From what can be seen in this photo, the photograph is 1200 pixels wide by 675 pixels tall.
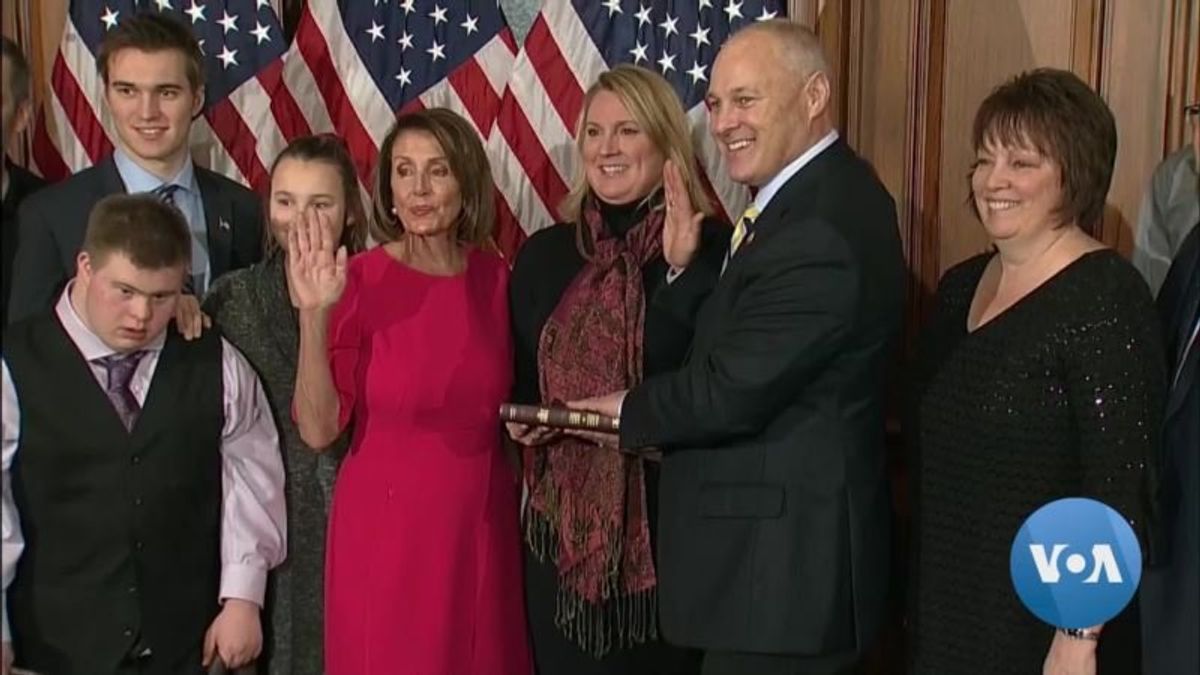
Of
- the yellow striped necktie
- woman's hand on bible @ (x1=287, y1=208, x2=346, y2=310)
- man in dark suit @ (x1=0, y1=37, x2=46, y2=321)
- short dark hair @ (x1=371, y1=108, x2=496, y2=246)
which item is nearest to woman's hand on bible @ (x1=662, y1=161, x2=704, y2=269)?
the yellow striped necktie

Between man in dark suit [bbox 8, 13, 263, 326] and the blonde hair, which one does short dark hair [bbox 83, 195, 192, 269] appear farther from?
the blonde hair

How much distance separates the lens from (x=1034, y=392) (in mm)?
2027

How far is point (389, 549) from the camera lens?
97.6 inches

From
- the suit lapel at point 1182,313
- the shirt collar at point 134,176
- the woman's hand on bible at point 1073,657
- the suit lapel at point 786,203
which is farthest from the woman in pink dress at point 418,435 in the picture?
the suit lapel at point 1182,313

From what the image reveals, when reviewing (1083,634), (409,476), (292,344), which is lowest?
(1083,634)

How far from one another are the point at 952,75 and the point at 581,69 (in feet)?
2.58

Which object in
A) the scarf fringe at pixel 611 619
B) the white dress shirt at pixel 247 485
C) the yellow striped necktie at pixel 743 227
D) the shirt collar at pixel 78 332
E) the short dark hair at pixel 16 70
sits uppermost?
the short dark hair at pixel 16 70

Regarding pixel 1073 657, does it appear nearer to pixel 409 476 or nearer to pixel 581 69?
pixel 409 476

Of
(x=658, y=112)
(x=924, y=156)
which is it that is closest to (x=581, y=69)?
(x=658, y=112)

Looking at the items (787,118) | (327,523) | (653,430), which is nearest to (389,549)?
(327,523)

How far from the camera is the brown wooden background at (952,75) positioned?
8.36ft

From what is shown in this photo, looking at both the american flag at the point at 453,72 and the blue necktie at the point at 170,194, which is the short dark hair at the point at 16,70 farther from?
the american flag at the point at 453,72

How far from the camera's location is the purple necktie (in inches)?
76.7

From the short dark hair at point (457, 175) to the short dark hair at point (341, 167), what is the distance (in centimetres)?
4
